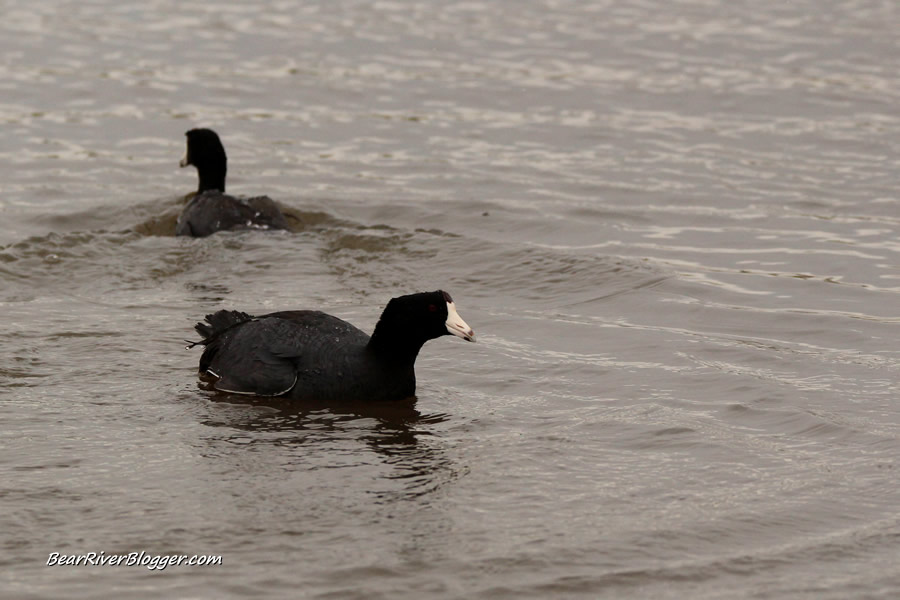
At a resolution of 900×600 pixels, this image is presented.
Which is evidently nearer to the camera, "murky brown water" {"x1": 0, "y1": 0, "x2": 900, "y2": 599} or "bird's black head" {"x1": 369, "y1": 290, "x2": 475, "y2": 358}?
"murky brown water" {"x1": 0, "y1": 0, "x2": 900, "y2": 599}

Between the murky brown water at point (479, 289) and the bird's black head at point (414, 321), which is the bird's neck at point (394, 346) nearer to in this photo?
the bird's black head at point (414, 321)

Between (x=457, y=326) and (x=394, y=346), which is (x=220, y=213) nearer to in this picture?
(x=394, y=346)

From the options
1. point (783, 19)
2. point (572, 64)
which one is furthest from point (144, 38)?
point (783, 19)

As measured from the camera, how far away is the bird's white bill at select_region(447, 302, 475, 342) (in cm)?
928

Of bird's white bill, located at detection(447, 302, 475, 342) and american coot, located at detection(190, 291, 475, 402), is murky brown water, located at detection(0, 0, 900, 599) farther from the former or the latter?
bird's white bill, located at detection(447, 302, 475, 342)

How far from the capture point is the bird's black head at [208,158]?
1467 centimetres

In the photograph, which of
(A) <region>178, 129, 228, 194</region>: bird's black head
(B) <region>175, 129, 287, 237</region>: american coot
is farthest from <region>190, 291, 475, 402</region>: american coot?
(A) <region>178, 129, 228, 194</region>: bird's black head

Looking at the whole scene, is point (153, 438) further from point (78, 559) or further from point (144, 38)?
point (144, 38)

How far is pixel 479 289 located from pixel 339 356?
3.15m

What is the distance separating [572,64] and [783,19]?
15.4 feet

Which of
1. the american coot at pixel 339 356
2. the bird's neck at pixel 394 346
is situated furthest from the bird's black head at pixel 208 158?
the bird's neck at pixel 394 346

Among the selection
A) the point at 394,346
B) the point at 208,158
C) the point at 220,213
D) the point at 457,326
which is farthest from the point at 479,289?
the point at 208,158

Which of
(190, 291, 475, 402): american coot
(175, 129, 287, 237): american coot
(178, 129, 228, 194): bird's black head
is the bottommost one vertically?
(190, 291, 475, 402): american coot

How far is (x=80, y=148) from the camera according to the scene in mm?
17266
